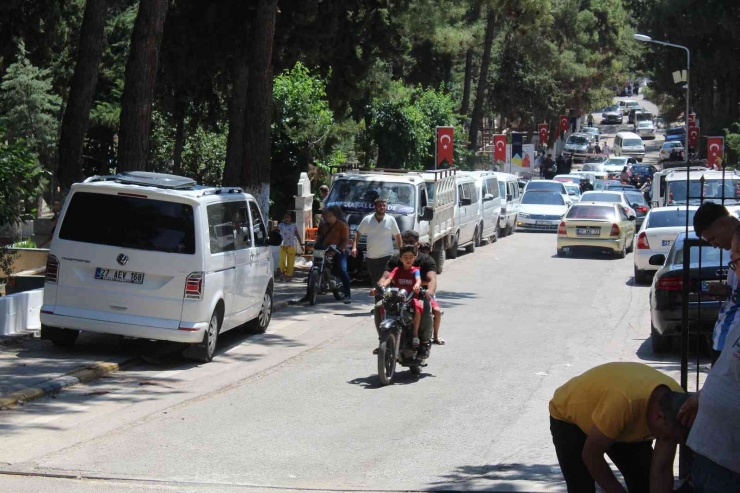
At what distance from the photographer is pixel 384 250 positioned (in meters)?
17.3

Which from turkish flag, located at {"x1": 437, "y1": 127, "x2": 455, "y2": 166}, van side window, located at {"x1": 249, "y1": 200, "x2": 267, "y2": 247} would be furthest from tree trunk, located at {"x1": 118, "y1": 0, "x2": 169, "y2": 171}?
turkish flag, located at {"x1": 437, "y1": 127, "x2": 455, "y2": 166}

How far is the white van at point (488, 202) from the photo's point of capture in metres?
31.8

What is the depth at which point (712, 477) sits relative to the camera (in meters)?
4.54

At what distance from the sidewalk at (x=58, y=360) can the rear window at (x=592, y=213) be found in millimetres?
17591

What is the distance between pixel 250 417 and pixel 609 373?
17.7ft

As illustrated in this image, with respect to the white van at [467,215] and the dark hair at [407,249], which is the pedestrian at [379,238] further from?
the white van at [467,215]

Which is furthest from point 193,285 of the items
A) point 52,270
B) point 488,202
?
point 488,202

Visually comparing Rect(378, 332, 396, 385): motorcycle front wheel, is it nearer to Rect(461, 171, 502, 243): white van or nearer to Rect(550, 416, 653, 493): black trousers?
Rect(550, 416, 653, 493): black trousers

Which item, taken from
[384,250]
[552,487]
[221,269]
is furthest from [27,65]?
[552,487]

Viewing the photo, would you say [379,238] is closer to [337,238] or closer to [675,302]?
[337,238]

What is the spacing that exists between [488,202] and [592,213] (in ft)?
14.9

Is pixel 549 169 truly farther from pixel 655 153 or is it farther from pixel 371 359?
pixel 371 359

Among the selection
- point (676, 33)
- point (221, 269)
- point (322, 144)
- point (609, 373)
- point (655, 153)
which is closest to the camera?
point (609, 373)

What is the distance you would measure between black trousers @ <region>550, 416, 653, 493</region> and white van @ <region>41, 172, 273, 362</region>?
7609 millimetres
